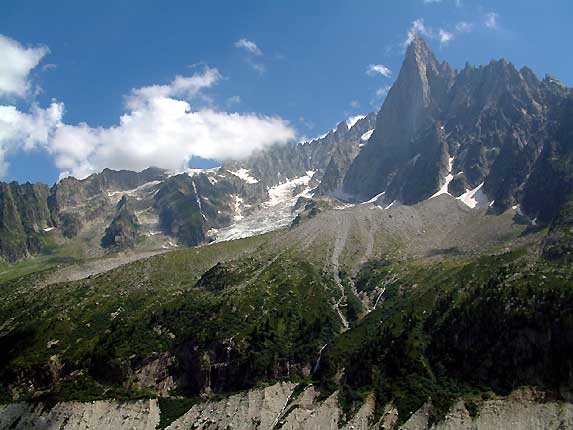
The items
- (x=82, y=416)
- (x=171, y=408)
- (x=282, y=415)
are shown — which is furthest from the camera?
(x=171, y=408)

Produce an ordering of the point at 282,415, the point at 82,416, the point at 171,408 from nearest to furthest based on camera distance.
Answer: the point at 282,415 < the point at 82,416 < the point at 171,408

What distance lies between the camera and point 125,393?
18938 cm

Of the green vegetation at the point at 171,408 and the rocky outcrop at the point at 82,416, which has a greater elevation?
the rocky outcrop at the point at 82,416

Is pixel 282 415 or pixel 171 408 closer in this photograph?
pixel 282 415

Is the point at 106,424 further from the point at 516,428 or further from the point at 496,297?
the point at 496,297

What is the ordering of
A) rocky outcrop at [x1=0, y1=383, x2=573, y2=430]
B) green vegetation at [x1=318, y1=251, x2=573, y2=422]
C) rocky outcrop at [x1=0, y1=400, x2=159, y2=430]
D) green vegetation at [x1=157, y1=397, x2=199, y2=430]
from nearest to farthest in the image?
rocky outcrop at [x1=0, y1=383, x2=573, y2=430] → green vegetation at [x1=318, y1=251, x2=573, y2=422] → rocky outcrop at [x1=0, y1=400, x2=159, y2=430] → green vegetation at [x1=157, y1=397, x2=199, y2=430]

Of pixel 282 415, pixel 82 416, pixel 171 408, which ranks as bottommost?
pixel 282 415

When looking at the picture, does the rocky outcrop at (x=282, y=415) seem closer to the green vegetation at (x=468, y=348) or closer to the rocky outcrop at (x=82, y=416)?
the rocky outcrop at (x=82, y=416)

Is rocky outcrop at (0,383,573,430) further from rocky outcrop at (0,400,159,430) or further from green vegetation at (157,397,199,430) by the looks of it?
green vegetation at (157,397,199,430)

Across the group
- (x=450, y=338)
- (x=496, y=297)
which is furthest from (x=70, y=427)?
(x=496, y=297)

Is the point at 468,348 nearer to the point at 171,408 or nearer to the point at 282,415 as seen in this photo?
the point at 282,415

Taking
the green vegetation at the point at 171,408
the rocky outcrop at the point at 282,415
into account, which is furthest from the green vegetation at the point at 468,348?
the green vegetation at the point at 171,408

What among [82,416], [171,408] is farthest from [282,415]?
[82,416]

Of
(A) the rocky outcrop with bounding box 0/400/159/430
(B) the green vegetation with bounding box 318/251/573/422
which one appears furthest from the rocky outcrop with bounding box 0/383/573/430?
(B) the green vegetation with bounding box 318/251/573/422
